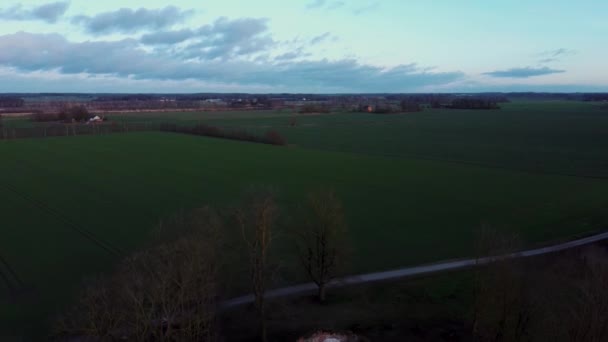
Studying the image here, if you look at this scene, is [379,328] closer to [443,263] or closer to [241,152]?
[443,263]

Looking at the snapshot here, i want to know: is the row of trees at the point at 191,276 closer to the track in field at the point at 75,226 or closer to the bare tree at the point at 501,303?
the bare tree at the point at 501,303

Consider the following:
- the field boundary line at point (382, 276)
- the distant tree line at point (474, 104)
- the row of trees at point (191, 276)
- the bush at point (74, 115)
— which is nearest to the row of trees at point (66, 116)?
the bush at point (74, 115)

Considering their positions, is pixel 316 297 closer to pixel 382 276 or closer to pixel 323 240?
pixel 323 240

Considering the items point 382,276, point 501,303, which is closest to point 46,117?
point 382,276

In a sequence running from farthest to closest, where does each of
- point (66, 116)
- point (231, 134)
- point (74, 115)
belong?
point (66, 116)
point (74, 115)
point (231, 134)

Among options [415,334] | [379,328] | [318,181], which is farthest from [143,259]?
[318,181]

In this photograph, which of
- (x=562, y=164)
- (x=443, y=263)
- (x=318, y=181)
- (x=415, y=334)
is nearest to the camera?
(x=415, y=334)

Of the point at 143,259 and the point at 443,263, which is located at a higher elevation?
the point at 143,259

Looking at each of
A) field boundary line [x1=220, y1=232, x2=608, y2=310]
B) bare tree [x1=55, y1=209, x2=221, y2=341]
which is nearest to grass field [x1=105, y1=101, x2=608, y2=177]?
field boundary line [x1=220, y1=232, x2=608, y2=310]
